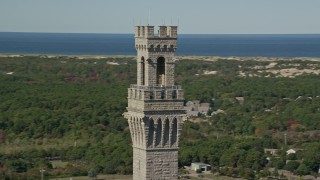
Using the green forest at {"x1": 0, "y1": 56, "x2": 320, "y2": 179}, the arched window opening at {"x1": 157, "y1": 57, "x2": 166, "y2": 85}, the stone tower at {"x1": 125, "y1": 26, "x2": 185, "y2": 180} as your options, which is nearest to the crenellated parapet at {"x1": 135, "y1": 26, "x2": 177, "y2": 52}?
the stone tower at {"x1": 125, "y1": 26, "x2": 185, "y2": 180}

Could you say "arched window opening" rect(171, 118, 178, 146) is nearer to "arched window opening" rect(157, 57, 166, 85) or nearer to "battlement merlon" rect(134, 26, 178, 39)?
"arched window opening" rect(157, 57, 166, 85)

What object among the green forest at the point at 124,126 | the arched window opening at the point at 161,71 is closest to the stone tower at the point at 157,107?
the arched window opening at the point at 161,71

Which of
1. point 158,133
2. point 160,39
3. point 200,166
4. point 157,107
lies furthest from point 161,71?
point 200,166

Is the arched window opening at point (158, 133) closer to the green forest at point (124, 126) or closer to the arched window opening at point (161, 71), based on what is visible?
the arched window opening at point (161, 71)

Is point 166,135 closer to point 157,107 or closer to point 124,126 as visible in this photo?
point 157,107

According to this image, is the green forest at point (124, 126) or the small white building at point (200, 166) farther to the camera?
the green forest at point (124, 126)

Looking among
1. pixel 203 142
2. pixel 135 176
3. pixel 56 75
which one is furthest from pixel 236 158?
pixel 56 75

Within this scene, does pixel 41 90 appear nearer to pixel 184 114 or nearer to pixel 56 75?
pixel 56 75
